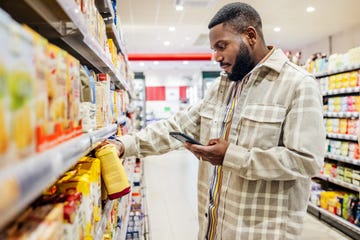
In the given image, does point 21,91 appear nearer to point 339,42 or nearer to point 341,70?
point 341,70

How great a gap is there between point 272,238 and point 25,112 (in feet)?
4.80

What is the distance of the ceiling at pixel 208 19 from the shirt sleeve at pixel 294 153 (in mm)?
5191

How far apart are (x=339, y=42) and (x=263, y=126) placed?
30.0ft

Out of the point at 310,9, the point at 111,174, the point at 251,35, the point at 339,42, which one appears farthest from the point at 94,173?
the point at 339,42

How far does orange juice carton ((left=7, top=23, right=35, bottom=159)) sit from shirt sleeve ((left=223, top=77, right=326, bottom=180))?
1.12 metres

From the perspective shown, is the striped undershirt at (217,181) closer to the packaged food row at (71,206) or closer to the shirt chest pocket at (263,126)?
the shirt chest pocket at (263,126)

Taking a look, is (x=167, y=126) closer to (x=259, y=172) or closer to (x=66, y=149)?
(x=259, y=172)

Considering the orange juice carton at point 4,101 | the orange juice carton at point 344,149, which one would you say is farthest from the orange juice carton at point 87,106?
the orange juice carton at point 344,149

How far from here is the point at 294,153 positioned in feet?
5.16

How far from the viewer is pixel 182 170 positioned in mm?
8625

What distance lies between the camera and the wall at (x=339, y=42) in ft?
29.2

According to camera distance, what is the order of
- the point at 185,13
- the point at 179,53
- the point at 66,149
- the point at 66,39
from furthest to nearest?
the point at 179,53
the point at 185,13
the point at 66,39
the point at 66,149

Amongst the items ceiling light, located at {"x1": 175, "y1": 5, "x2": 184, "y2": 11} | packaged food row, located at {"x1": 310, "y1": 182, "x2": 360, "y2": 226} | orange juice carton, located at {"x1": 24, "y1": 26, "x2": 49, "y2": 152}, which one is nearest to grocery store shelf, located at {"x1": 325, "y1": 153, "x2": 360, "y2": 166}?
packaged food row, located at {"x1": 310, "y1": 182, "x2": 360, "y2": 226}

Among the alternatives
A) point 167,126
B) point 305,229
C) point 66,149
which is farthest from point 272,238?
point 305,229
